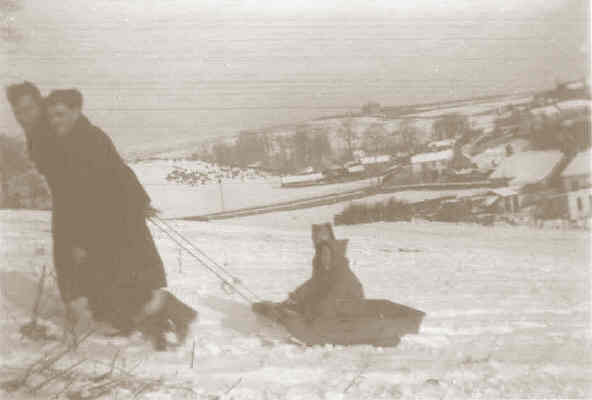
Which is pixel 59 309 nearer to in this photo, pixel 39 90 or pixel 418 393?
pixel 39 90

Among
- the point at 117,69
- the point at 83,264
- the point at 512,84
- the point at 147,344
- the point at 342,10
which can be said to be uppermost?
the point at 342,10

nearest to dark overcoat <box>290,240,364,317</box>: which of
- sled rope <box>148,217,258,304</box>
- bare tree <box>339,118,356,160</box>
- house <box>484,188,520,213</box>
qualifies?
sled rope <box>148,217,258,304</box>

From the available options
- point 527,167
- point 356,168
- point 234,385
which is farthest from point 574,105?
point 234,385

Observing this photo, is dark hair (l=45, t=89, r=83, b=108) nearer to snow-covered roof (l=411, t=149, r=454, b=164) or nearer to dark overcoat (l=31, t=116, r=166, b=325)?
dark overcoat (l=31, t=116, r=166, b=325)

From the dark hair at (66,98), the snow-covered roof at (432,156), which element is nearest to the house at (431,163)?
the snow-covered roof at (432,156)

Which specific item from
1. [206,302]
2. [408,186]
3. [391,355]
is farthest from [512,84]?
[206,302]

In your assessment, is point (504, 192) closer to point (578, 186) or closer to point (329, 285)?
point (578, 186)

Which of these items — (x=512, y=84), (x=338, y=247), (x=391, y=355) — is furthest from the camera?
(x=512, y=84)
